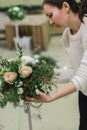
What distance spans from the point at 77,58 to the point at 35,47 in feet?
9.36

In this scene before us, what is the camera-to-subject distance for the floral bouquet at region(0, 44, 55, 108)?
1.33 meters

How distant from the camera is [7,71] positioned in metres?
1.37

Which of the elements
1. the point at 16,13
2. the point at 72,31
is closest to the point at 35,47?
the point at 16,13

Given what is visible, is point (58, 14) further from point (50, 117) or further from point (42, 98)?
point (50, 117)

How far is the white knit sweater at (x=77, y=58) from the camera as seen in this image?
4.05 ft

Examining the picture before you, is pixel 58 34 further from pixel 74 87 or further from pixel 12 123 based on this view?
pixel 74 87

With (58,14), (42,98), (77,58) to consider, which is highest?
(58,14)

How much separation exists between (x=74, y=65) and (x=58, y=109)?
4.08 ft

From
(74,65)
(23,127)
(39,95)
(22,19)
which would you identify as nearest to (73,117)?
(23,127)

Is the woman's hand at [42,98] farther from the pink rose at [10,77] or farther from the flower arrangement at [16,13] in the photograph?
the flower arrangement at [16,13]

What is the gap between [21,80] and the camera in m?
1.37

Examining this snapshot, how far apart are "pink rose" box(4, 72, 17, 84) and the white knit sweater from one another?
27 centimetres

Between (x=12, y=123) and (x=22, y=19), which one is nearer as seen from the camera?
(x=12, y=123)

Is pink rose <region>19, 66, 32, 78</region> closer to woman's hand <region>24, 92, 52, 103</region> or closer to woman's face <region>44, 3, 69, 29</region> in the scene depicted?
woman's hand <region>24, 92, 52, 103</region>
